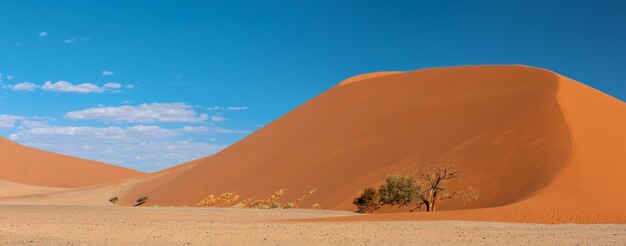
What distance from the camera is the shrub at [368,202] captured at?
3778 centimetres

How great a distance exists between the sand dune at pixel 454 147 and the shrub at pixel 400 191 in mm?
1980

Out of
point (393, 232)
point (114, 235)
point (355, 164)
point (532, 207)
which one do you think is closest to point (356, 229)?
point (393, 232)

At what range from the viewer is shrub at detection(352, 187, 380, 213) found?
37.8 m

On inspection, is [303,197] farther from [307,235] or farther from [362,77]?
[362,77]

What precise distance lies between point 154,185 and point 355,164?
3639 centimetres

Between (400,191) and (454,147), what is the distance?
8.29 m

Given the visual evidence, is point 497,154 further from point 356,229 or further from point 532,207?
point 356,229

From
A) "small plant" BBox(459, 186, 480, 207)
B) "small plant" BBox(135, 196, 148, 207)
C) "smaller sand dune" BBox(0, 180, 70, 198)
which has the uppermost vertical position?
"smaller sand dune" BBox(0, 180, 70, 198)

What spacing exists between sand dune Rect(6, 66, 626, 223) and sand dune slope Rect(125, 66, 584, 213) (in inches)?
4.8

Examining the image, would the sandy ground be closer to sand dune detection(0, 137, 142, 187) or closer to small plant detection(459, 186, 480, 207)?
small plant detection(459, 186, 480, 207)

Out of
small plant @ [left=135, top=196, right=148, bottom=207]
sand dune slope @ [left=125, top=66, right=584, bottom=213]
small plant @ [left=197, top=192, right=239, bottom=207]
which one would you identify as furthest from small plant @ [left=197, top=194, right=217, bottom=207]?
small plant @ [left=135, top=196, right=148, bottom=207]

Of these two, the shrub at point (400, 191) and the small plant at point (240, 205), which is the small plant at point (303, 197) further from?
the shrub at point (400, 191)

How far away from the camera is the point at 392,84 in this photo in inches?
2581

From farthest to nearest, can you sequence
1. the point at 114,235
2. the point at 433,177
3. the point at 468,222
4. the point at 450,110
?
the point at 450,110
the point at 433,177
the point at 468,222
the point at 114,235
